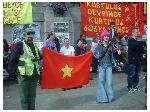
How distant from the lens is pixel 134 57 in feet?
35.0

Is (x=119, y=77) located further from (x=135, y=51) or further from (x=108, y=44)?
(x=108, y=44)

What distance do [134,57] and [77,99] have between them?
2.06 metres

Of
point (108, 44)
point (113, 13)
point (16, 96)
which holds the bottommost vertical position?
point (16, 96)

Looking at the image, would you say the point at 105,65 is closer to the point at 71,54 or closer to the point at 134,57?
the point at 134,57

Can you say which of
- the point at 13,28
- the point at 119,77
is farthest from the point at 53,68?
the point at 13,28

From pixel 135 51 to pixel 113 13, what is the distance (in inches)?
205

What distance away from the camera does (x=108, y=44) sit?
9328 millimetres

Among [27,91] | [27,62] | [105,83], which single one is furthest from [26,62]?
[105,83]

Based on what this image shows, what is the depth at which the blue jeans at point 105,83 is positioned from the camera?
938cm

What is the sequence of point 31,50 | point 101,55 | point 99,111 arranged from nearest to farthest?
point 31,50, point 99,111, point 101,55

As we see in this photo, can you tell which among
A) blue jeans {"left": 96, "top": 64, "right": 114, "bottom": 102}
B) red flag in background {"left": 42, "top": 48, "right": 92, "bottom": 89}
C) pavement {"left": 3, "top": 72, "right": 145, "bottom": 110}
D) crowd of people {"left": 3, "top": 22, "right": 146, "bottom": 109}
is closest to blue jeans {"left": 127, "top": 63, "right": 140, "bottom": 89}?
crowd of people {"left": 3, "top": 22, "right": 146, "bottom": 109}

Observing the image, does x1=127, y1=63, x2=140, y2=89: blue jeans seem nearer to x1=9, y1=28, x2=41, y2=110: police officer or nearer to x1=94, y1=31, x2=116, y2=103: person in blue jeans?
x1=94, y1=31, x2=116, y2=103: person in blue jeans

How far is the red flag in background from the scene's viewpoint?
1066cm

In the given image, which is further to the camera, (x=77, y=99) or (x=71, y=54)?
(x=71, y=54)
